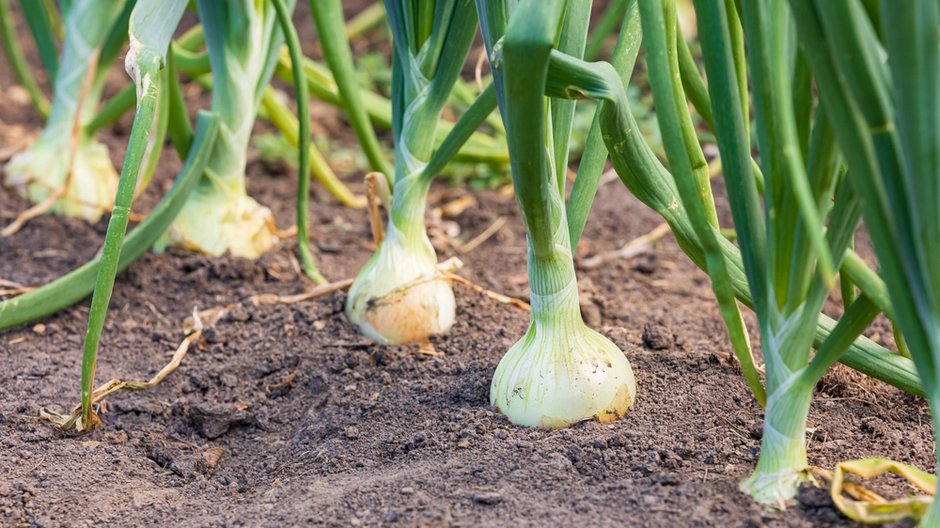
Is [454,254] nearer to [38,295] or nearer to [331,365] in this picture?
[331,365]

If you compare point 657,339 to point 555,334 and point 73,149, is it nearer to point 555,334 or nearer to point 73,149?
point 555,334

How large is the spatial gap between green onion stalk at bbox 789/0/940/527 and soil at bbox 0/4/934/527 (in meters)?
0.22

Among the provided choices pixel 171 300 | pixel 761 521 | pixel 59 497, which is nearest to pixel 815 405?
pixel 761 521

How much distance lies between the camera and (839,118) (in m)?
0.76

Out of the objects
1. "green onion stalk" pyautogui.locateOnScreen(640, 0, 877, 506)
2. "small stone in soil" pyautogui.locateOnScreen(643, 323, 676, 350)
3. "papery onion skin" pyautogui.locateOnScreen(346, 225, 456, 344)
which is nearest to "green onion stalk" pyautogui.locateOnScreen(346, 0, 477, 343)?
"papery onion skin" pyautogui.locateOnScreen(346, 225, 456, 344)

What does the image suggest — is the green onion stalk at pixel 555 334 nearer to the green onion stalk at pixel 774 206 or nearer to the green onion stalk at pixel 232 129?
the green onion stalk at pixel 774 206

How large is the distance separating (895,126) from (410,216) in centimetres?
80

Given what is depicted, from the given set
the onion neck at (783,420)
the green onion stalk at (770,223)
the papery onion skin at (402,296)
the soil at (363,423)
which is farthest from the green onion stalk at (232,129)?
the onion neck at (783,420)

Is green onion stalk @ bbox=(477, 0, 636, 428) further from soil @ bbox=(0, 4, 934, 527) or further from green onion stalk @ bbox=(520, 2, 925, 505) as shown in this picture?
green onion stalk @ bbox=(520, 2, 925, 505)

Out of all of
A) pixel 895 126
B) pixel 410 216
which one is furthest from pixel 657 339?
pixel 895 126

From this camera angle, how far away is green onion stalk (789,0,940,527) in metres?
0.72

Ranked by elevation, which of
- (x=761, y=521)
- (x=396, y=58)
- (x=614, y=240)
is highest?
(x=396, y=58)

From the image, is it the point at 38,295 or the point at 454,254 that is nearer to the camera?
the point at 38,295

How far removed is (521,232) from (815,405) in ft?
3.18
